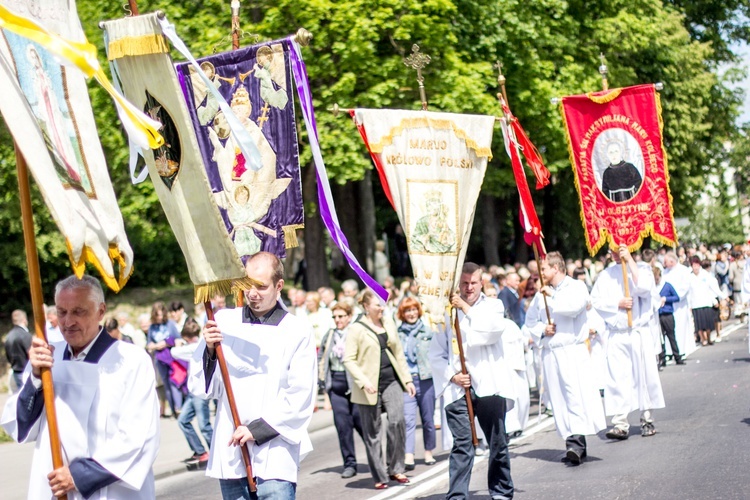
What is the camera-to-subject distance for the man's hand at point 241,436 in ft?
19.0

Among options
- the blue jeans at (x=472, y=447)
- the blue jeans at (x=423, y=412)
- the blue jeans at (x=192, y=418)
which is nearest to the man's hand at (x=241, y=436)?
the blue jeans at (x=472, y=447)

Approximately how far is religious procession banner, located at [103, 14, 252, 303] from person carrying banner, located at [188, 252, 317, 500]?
0.19 m

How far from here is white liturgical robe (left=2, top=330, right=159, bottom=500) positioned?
5.07m

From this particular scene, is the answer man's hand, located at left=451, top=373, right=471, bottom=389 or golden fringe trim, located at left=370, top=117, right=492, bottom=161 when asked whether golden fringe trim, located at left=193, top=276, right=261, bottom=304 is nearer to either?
man's hand, located at left=451, top=373, right=471, bottom=389

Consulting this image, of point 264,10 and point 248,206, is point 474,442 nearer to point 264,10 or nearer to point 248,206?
point 248,206

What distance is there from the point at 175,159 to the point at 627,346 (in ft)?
25.4

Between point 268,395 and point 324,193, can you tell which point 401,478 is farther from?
point 268,395

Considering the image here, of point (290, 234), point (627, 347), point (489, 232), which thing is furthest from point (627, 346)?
point (489, 232)

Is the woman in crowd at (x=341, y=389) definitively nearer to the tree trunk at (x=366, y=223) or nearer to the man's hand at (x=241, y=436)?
the man's hand at (x=241, y=436)

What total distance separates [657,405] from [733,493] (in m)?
3.73

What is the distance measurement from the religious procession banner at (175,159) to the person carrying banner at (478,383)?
10.2 feet

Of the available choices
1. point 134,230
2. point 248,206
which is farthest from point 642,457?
point 134,230

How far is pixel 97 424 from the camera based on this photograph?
5.13 metres

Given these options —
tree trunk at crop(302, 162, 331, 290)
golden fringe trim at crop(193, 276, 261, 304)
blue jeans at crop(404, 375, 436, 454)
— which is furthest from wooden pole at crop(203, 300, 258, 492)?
tree trunk at crop(302, 162, 331, 290)
